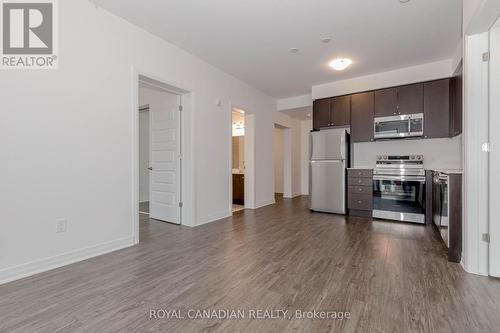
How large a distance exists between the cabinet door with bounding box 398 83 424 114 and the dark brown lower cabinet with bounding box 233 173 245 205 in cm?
377

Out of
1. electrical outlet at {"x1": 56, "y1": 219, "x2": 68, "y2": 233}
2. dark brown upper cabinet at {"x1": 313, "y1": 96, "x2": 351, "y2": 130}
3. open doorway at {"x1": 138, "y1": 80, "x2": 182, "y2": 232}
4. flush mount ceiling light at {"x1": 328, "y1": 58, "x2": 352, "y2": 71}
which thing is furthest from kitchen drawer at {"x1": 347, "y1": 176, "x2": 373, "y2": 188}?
electrical outlet at {"x1": 56, "y1": 219, "x2": 68, "y2": 233}

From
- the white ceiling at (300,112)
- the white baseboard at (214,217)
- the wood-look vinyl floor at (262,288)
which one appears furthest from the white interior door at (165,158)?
the white ceiling at (300,112)

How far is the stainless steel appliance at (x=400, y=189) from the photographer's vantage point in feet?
13.5

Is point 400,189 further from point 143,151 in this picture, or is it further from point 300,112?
point 143,151

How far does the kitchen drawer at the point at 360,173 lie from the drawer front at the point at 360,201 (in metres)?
0.37

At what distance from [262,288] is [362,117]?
4020mm

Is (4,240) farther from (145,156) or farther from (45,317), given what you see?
(145,156)

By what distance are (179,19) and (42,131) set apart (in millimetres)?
1978

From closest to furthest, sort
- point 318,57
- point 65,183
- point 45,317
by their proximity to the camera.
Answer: point 45,317 < point 65,183 < point 318,57

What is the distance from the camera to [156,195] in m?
4.45

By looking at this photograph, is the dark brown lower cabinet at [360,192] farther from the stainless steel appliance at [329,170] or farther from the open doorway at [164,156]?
the open doorway at [164,156]

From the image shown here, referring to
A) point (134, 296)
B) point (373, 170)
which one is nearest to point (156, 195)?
point (134, 296)

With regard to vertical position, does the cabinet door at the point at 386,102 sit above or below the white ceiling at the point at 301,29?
below

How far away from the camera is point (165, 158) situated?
423 centimetres
